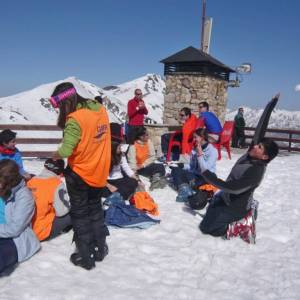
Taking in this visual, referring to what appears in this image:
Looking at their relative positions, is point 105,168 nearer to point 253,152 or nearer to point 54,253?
point 54,253

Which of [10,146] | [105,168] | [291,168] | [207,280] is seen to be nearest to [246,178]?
[207,280]

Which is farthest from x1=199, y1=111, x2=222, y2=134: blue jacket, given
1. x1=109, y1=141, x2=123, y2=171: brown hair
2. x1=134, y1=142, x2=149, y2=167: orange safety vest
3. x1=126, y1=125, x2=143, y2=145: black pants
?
x1=109, y1=141, x2=123, y2=171: brown hair

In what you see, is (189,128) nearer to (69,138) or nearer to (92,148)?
(92,148)

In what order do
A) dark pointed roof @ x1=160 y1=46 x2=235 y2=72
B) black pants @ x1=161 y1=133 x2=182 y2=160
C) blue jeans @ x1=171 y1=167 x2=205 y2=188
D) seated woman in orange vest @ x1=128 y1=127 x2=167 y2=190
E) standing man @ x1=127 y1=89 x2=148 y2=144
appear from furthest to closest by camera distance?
dark pointed roof @ x1=160 y1=46 x2=235 y2=72 < standing man @ x1=127 y1=89 x2=148 y2=144 < black pants @ x1=161 y1=133 x2=182 y2=160 < seated woman in orange vest @ x1=128 y1=127 x2=167 y2=190 < blue jeans @ x1=171 y1=167 x2=205 y2=188

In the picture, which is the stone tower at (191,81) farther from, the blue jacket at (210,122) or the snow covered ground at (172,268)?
the snow covered ground at (172,268)

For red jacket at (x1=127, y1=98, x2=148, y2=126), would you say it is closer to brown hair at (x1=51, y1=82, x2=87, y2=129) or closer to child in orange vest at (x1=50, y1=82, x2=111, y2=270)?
child in orange vest at (x1=50, y1=82, x2=111, y2=270)

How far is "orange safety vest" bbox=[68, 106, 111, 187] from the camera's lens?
3295mm

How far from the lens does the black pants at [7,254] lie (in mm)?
3196

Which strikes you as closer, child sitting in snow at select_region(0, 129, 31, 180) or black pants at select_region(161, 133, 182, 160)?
child sitting in snow at select_region(0, 129, 31, 180)

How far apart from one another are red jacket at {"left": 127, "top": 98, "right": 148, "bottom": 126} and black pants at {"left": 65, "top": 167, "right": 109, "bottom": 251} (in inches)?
229

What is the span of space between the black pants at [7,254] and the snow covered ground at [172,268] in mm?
119

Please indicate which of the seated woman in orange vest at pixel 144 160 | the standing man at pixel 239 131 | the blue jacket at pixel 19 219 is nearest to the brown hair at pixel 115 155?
the seated woman in orange vest at pixel 144 160

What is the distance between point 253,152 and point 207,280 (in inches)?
63.0

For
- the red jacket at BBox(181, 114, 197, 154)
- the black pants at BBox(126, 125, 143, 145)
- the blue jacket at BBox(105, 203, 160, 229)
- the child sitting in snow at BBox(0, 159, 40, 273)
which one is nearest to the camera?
the child sitting in snow at BBox(0, 159, 40, 273)
